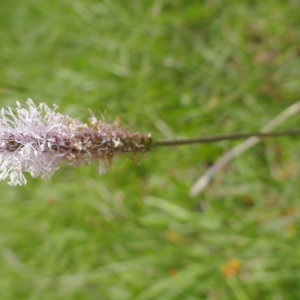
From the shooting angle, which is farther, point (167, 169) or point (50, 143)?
point (167, 169)

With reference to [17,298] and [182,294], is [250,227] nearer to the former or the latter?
[182,294]

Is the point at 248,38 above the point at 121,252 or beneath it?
above

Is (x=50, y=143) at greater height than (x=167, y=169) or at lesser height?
lesser

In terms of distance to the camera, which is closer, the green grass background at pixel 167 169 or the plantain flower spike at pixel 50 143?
the plantain flower spike at pixel 50 143

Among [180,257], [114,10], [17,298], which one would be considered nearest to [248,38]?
[114,10]

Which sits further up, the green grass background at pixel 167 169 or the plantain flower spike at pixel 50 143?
the green grass background at pixel 167 169
